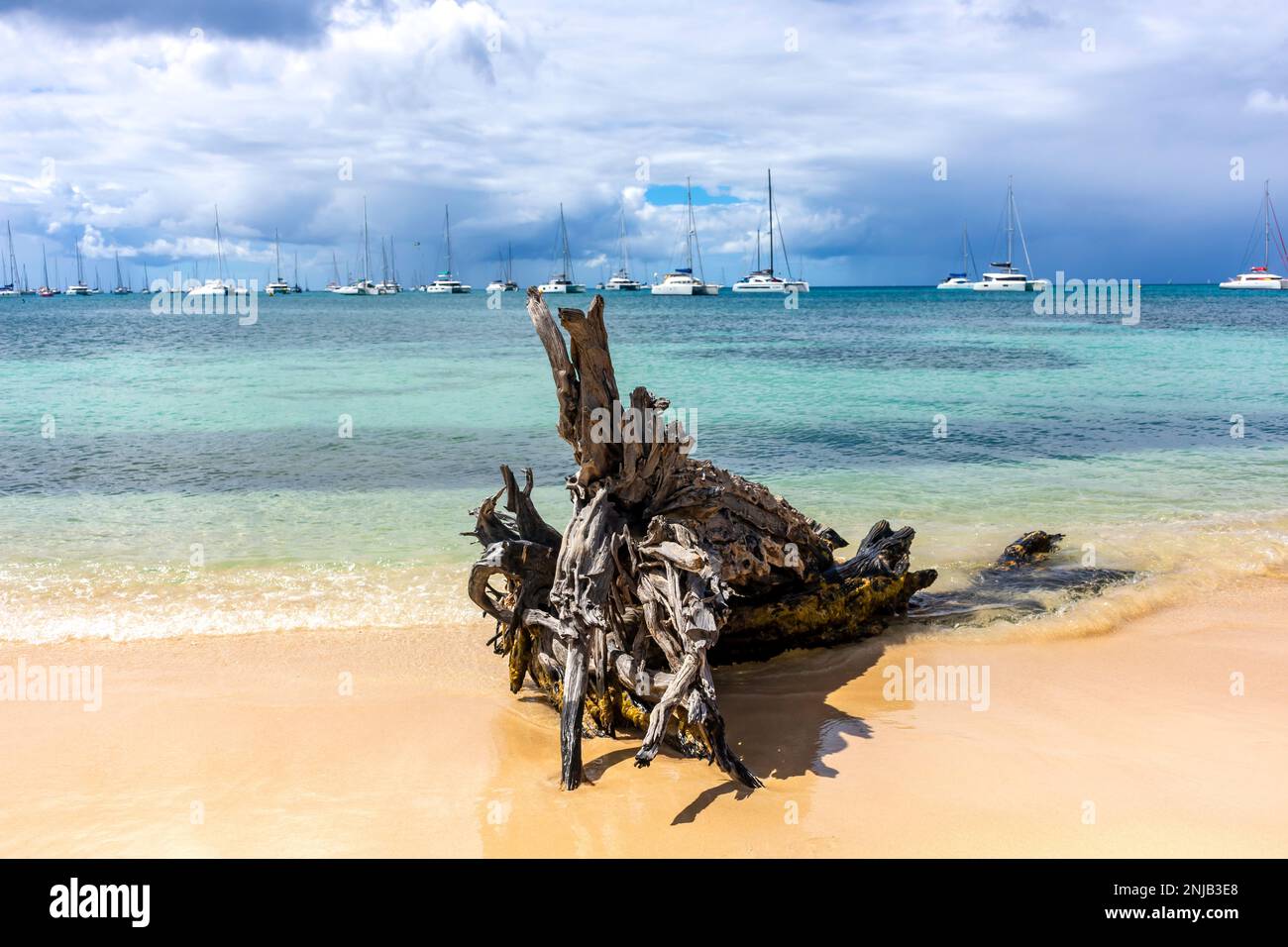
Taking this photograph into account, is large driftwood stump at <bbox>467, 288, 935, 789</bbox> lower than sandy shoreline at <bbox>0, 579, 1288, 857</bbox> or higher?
higher

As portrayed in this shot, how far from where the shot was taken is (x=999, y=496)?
44.3 ft

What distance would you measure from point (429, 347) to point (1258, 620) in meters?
38.5

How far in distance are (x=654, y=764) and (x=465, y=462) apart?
1123 centimetres

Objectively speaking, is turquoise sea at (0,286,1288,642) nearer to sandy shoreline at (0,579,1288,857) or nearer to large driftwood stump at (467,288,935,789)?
sandy shoreline at (0,579,1288,857)

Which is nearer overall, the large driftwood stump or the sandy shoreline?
the sandy shoreline

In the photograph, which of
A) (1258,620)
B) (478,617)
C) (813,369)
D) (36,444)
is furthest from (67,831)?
(813,369)

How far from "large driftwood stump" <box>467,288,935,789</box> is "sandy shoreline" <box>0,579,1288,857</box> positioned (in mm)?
311

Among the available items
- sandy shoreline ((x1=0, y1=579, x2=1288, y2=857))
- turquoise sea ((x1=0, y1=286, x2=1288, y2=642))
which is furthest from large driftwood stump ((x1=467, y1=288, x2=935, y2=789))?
Result: turquoise sea ((x1=0, y1=286, x2=1288, y2=642))

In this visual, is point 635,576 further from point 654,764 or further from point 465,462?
point 465,462

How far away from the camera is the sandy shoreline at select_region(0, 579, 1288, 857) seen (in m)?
4.79

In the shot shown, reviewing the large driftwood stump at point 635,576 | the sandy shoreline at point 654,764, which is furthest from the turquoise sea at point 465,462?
the large driftwood stump at point 635,576

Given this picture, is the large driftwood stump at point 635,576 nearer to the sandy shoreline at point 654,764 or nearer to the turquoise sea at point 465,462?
the sandy shoreline at point 654,764

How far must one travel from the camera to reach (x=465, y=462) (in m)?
16.2

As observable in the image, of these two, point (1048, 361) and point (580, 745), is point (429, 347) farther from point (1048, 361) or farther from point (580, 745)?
point (580, 745)
